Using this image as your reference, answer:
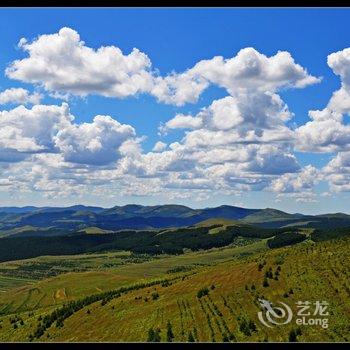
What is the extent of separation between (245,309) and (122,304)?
5123 centimetres

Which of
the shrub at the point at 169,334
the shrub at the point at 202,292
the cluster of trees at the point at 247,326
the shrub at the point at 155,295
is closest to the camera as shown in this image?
the cluster of trees at the point at 247,326

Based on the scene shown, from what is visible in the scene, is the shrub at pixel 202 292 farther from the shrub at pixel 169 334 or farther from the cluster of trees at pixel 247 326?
the cluster of trees at pixel 247 326

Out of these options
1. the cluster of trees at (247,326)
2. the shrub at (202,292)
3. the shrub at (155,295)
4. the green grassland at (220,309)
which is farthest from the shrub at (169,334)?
the shrub at (155,295)

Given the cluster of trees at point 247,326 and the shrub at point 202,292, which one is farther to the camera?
the shrub at point 202,292

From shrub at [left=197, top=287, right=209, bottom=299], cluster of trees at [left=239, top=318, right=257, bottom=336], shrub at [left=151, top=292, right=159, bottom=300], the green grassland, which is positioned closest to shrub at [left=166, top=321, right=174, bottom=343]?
the green grassland

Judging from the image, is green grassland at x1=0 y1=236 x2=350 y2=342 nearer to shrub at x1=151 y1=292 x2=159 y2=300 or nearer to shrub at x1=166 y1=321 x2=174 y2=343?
shrub at x1=166 y1=321 x2=174 y2=343

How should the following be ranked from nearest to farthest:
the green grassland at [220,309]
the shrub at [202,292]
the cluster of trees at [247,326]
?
the cluster of trees at [247,326] < the green grassland at [220,309] < the shrub at [202,292]

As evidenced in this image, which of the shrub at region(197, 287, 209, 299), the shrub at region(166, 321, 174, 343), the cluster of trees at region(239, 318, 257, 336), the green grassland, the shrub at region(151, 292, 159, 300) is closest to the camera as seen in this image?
the cluster of trees at region(239, 318, 257, 336)

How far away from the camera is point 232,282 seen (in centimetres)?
12575

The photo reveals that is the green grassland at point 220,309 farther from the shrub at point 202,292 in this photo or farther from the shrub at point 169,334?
the shrub at point 202,292

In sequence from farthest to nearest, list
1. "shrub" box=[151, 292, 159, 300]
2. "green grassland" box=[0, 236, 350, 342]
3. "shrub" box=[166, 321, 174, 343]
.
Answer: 1. "shrub" box=[151, 292, 159, 300]
2. "shrub" box=[166, 321, 174, 343]
3. "green grassland" box=[0, 236, 350, 342]

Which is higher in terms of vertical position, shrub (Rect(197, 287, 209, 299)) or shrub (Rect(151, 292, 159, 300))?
shrub (Rect(197, 287, 209, 299))

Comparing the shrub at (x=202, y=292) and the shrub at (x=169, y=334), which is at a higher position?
the shrub at (x=202, y=292)

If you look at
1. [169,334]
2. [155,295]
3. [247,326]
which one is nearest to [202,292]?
[155,295]
